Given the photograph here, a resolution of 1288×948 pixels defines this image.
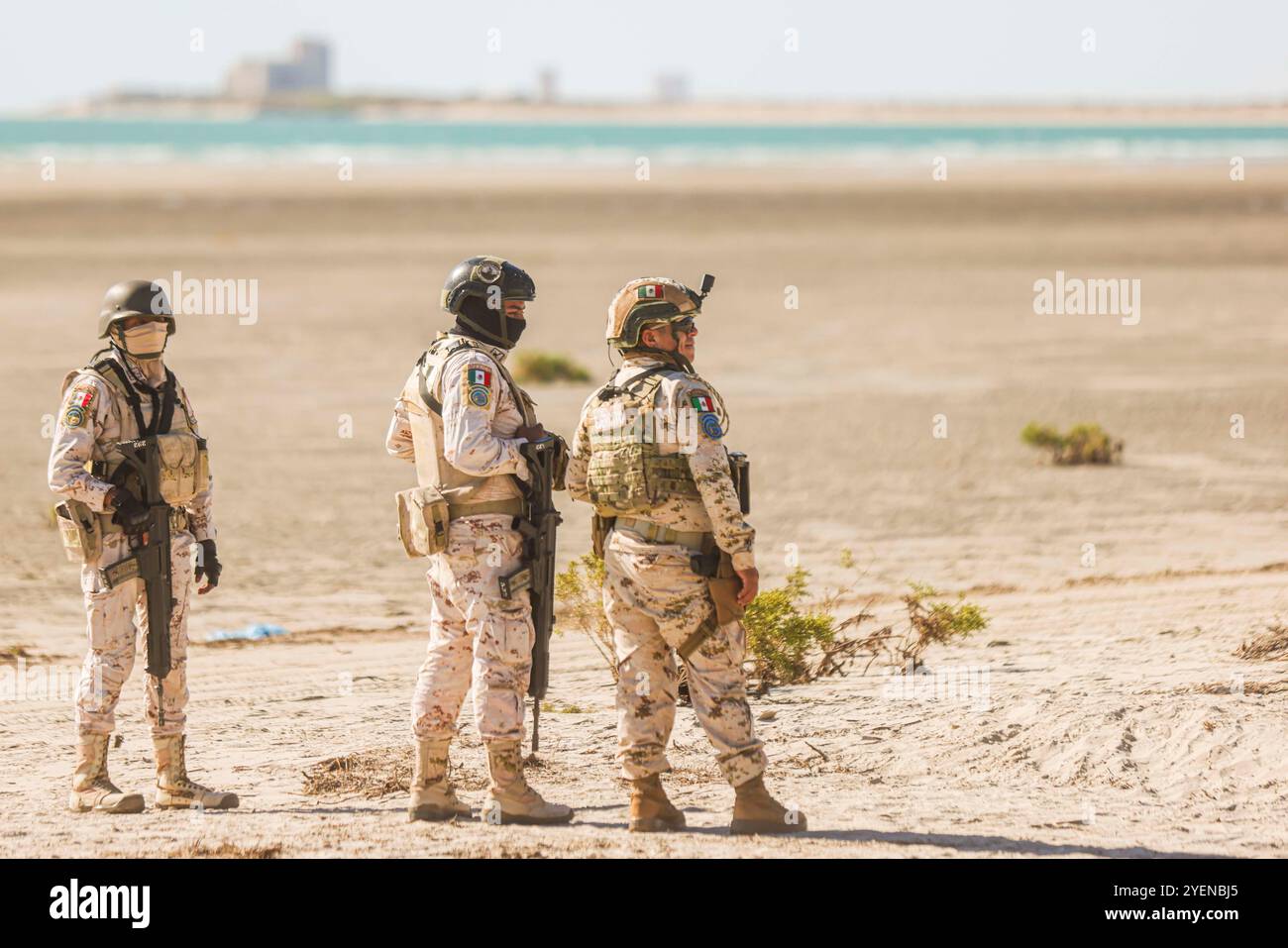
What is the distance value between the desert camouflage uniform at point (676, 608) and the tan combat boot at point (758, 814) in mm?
48

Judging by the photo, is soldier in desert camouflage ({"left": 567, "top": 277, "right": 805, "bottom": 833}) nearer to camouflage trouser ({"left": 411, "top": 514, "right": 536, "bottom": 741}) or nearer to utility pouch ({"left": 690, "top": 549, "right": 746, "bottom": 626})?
utility pouch ({"left": 690, "top": 549, "right": 746, "bottom": 626})

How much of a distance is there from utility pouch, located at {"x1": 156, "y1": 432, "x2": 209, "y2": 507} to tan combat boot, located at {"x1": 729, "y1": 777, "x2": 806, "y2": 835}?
255 cm

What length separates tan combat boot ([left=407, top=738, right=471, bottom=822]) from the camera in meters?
6.51

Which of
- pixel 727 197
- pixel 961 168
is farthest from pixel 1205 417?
pixel 961 168

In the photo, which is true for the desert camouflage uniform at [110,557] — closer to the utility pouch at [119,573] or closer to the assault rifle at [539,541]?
the utility pouch at [119,573]

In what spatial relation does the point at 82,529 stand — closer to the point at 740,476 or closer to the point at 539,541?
the point at 539,541

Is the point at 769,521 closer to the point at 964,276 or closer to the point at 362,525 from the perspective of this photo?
the point at 362,525

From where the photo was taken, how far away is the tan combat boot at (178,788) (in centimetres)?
682

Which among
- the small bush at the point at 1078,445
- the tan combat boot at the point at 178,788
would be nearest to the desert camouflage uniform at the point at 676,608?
the tan combat boot at the point at 178,788

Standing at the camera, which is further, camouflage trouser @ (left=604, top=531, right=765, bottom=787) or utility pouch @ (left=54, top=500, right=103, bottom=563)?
utility pouch @ (left=54, top=500, right=103, bottom=563)

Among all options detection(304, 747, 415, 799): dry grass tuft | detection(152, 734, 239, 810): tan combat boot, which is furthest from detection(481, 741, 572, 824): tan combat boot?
detection(152, 734, 239, 810): tan combat boot

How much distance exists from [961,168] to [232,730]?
6024 cm
